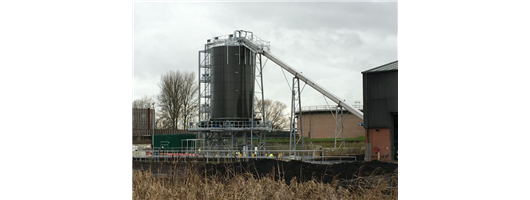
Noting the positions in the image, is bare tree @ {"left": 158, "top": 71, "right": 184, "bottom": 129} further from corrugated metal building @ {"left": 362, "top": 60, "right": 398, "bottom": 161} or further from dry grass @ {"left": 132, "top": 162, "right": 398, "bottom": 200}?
dry grass @ {"left": 132, "top": 162, "right": 398, "bottom": 200}

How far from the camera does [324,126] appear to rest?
61750 millimetres

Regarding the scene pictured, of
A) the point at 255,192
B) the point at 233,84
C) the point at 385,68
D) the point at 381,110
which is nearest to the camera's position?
the point at 255,192

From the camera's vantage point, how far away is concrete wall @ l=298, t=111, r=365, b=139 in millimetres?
58031

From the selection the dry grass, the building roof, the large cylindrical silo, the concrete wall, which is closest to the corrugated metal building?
the building roof

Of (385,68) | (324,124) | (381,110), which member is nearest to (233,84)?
(381,110)

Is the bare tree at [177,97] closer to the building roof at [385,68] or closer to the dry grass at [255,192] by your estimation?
the building roof at [385,68]

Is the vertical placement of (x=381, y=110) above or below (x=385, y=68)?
below

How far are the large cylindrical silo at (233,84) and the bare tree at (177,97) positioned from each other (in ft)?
52.3

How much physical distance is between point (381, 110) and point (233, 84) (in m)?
12.1

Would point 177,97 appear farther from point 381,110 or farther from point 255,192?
point 255,192
